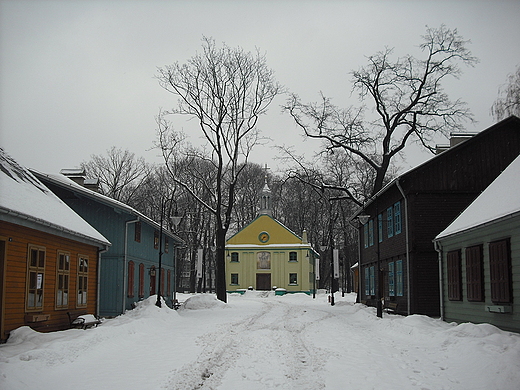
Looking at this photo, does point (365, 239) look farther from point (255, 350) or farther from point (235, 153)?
point (255, 350)

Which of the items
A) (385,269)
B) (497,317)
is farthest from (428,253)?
(497,317)

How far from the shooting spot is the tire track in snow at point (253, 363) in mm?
8828

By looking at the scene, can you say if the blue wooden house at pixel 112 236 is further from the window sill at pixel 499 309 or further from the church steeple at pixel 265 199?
the church steeple at pixel 265 199

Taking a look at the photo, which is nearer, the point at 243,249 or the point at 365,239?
the point at 365,239

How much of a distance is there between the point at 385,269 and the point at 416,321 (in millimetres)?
11041

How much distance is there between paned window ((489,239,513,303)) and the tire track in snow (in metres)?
4.91

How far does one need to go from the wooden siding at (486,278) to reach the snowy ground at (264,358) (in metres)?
0.88

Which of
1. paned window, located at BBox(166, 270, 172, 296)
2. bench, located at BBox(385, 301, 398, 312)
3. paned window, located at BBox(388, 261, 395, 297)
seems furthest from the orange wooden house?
paned window, located at BBox(166, 270, 172, 296)

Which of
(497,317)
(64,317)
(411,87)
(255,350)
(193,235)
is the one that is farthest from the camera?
(193,235)

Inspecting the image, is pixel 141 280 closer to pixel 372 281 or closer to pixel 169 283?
pixel 169 283

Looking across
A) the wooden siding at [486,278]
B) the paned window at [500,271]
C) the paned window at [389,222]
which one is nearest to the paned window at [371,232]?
the paned window at [389,222]

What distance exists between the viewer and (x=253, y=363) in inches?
418

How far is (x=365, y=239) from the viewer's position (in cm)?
3206

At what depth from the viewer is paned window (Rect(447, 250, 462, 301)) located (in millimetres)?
16562
